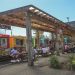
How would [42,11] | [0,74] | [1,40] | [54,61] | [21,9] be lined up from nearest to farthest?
[0,74], [54,61], [21,9], [42,11], [1,40]

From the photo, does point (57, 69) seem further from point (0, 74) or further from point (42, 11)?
point (42, 11)

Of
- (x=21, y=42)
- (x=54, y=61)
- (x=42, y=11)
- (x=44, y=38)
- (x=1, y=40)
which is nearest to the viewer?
(x=54, y=61)

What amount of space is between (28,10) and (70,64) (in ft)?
17.8

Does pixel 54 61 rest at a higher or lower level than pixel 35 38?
lower

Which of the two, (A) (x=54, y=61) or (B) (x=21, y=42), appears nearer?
(A) (x=54, y=61)

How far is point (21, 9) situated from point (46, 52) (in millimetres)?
11604

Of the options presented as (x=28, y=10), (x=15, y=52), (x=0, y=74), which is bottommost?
(x=0, y=74)

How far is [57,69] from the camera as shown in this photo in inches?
587

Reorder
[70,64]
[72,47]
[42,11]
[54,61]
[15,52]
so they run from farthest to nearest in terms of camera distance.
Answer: [72,47]
[15,52]
[42,11]
[54,61]
[70,64]

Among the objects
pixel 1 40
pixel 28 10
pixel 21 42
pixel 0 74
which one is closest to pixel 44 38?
pixel 21 42

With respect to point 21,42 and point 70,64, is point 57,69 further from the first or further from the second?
point 21,42

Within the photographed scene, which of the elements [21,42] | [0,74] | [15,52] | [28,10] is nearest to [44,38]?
[21,42]

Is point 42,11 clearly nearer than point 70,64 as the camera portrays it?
No

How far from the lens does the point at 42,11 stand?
1830 cm
